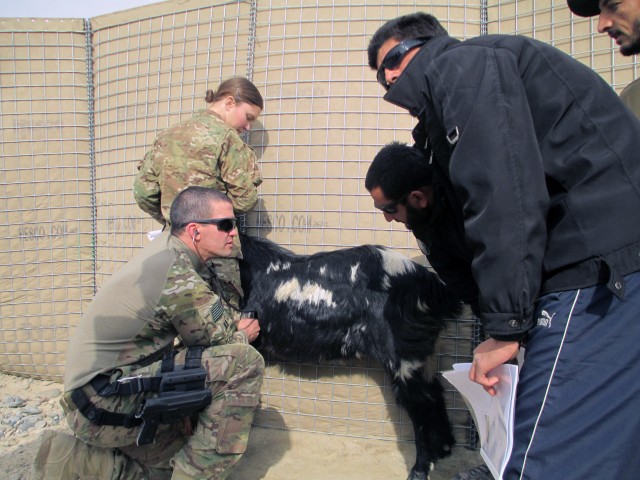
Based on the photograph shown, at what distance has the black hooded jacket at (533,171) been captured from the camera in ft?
3.78

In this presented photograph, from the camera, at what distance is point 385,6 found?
3096mm

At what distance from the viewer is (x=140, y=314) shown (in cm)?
213

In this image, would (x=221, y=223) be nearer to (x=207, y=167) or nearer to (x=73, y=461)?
(x=207, y=167)

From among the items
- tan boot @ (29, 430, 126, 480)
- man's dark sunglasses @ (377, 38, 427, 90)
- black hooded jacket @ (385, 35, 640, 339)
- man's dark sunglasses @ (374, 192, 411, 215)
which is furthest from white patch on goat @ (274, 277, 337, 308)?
black hooded jacket @ (385, 35, 640, 339)

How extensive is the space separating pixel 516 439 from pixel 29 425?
3237mm

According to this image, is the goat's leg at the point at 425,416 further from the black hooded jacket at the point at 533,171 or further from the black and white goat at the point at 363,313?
the black hooded jacket at the point at 533,171

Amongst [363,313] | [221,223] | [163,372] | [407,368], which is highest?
[221,223]

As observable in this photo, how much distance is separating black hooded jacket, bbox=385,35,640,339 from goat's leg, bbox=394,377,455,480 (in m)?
1.63

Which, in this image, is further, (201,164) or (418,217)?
(201,164)

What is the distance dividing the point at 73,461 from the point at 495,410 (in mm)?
1905

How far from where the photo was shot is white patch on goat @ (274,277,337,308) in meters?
2.87

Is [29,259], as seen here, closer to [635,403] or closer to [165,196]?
[165,196]

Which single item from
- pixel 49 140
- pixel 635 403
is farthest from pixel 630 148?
pixel 49 140

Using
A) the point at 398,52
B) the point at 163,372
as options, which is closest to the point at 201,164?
the point at 163,372
